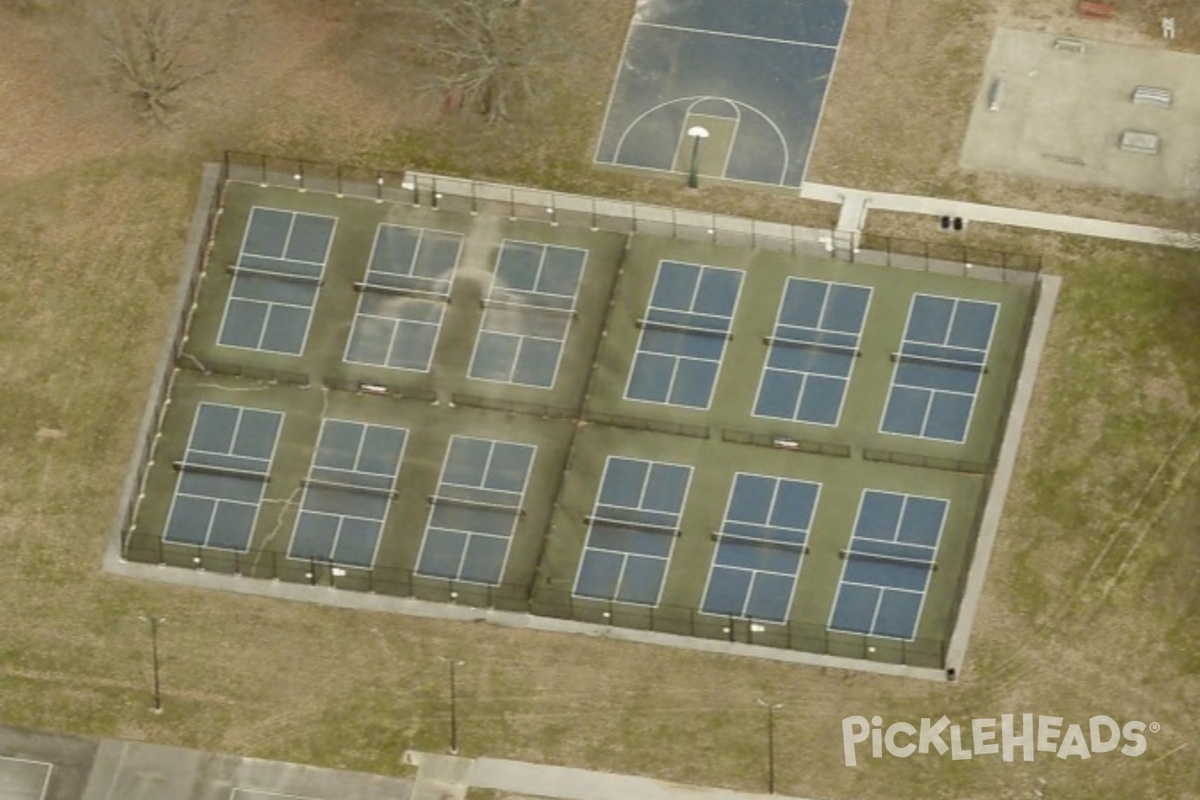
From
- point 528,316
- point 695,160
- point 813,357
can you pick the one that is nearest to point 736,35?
point 695,160

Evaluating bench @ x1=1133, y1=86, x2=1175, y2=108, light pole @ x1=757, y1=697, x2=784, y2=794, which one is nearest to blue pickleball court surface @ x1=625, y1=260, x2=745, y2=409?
light pole @ x1=757, y1=697, x2=784, y2=794

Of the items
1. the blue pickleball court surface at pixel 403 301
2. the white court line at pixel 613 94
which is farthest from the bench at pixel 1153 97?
the blue pickleball court surface at pixel 403 301

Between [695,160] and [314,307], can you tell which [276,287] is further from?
[695,160]

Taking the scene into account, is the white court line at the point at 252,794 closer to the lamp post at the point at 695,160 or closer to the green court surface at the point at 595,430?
the green court surface at the point at 595,430

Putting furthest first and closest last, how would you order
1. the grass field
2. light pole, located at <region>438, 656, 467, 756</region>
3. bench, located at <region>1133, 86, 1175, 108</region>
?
bench, located at <region>1133, 86, 1175, 108</region> → light pole, located at <region>438, 656, 467, 756</region> → the grass field

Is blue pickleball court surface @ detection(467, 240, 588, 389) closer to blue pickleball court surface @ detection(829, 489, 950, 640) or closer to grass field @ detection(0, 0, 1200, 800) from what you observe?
grass field @ detection(0, 0, 1200, 800)
